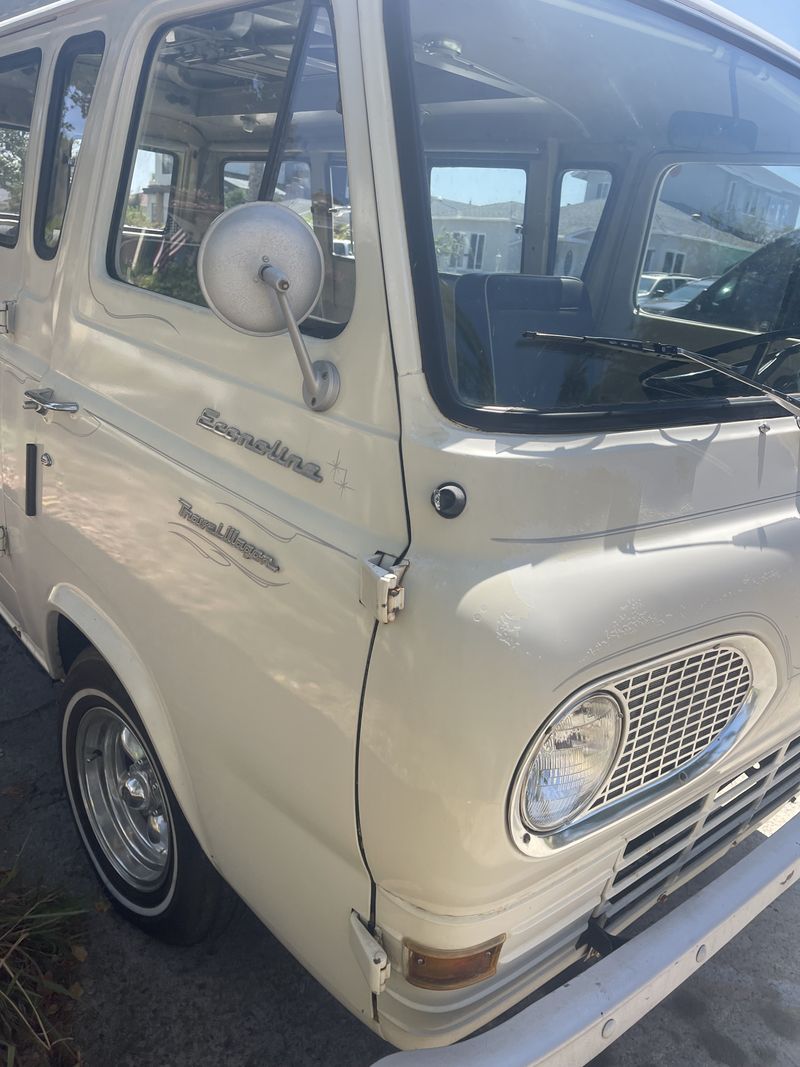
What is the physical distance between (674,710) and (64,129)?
2.26m

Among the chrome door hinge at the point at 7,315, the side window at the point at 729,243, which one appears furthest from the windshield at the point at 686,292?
the chrome door hinge at the point at 7,315

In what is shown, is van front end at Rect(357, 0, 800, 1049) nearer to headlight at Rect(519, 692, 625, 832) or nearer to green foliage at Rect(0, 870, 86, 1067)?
headlight at Rect(519, 692, 625, 832)

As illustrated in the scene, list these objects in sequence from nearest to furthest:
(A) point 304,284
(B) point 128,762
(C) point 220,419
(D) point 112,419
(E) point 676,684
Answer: (A) point 304,284
(E) point 676,684
(C) point 220,419
(D) point 112,419
(B) point 128,762

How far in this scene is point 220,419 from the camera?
5.90 ft

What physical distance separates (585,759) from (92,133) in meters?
1.99

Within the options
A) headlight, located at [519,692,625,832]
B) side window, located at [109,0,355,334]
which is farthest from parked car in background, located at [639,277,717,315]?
headlight, located at [519,692,625,832]

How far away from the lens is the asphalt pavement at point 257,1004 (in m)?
2.23

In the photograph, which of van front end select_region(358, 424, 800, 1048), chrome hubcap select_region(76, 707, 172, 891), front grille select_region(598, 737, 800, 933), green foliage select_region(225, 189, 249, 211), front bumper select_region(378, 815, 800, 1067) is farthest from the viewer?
chrome hubcap select_region(76, 707, 172, 891)

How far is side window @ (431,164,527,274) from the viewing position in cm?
162

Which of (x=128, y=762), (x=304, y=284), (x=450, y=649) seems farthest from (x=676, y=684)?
(x=128, y=762)

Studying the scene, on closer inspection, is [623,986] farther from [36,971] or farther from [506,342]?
[36,971]

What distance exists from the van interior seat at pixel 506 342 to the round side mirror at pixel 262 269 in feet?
0.92

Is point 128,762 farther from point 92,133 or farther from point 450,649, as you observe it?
point 92,133

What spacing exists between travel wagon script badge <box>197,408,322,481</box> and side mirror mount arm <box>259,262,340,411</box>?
11cm
